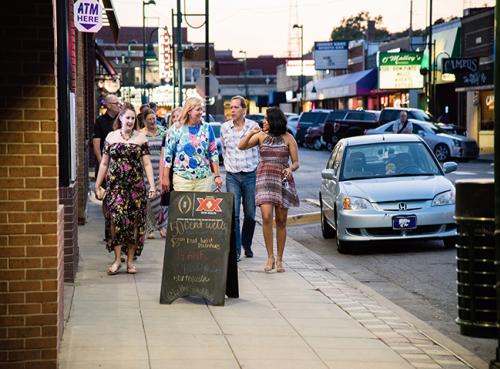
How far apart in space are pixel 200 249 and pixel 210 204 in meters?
0.42

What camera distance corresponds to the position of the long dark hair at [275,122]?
12203 mm

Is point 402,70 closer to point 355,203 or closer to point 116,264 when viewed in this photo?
point 355,203

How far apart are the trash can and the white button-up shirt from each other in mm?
6556

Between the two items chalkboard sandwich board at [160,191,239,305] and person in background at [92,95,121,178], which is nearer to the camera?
chalkboard sandwich board at [160,191,239,305]

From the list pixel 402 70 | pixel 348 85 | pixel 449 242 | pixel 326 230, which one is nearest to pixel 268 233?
pixel 449 242

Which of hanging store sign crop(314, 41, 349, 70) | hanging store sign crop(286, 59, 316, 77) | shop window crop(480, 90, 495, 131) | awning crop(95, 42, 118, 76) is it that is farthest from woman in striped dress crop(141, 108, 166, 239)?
hanging store sign crop(286, 59, 316, 77)

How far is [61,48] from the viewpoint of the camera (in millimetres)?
8570

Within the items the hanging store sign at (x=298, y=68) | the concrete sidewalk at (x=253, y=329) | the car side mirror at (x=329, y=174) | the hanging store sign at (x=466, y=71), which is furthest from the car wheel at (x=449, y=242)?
the hanging store sign at (x=298, y=68)

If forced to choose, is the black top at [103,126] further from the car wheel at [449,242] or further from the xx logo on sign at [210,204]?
the xx logo on sign at [210,204]

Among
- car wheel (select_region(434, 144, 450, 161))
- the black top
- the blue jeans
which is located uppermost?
the black top

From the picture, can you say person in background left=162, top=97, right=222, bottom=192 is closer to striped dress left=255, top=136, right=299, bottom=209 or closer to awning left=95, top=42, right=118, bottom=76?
striped dress left=255, top=136, right=299, bottom=209

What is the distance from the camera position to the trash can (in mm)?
6344

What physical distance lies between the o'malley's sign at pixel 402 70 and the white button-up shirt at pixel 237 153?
162 ft

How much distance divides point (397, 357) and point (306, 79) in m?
108
